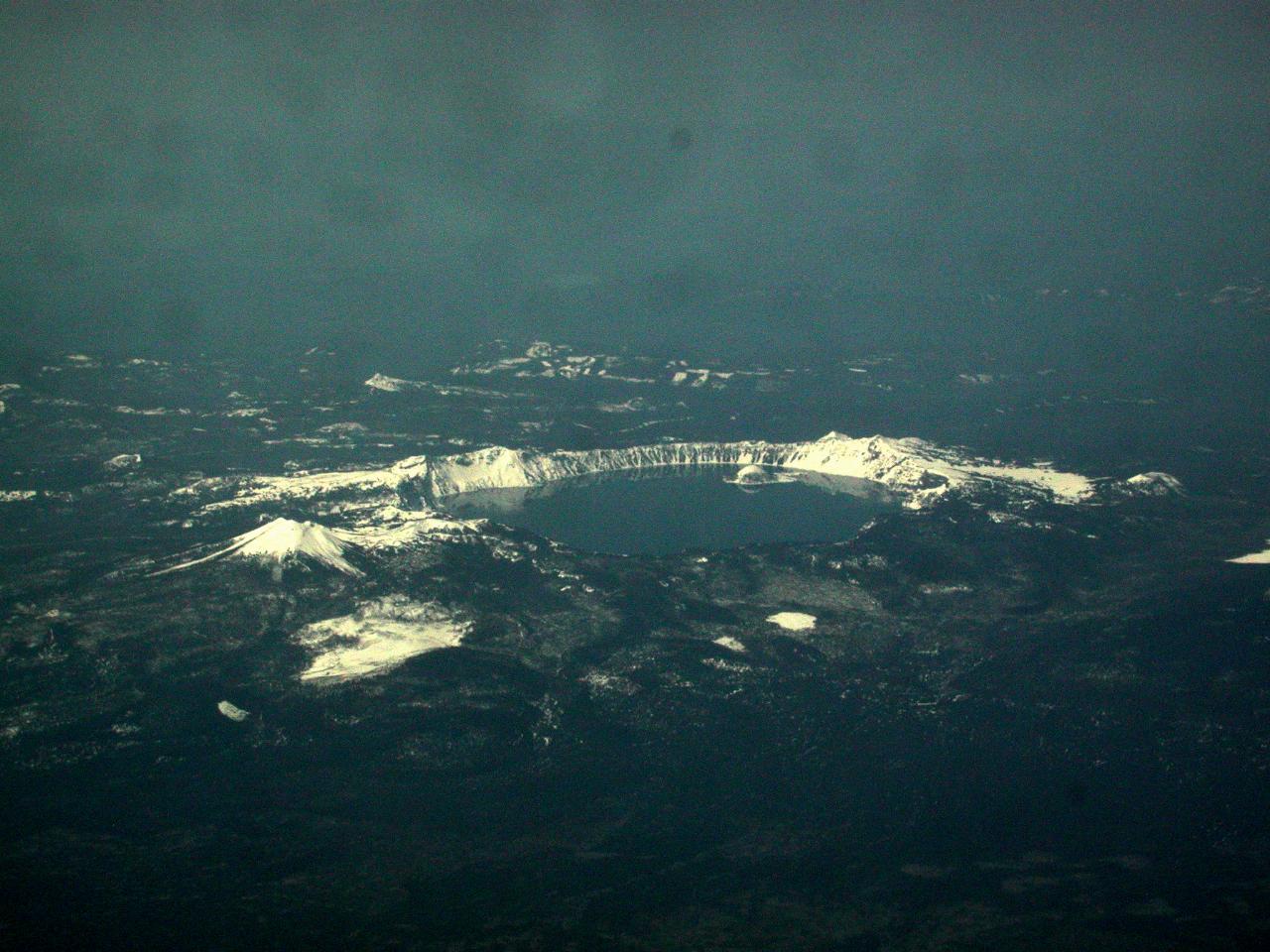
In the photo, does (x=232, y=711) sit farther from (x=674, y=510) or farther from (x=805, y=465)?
(x=805, y=465)

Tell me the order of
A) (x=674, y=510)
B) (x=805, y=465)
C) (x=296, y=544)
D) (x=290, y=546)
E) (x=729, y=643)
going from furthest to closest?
(x=805, y=465)
(x=674, y=510)
(x=296, y=544)
(x=290, y=546)
(x=729, y=643)

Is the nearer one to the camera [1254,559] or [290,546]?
[290,546]

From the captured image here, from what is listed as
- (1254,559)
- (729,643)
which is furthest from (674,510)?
(1254,559)

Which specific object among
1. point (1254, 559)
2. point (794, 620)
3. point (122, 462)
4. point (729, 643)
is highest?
point (122, 462)

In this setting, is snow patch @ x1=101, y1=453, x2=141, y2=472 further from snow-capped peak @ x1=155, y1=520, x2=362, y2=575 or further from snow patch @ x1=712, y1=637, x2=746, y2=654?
snow patch @ x1=712, y1=637, x2=746, y2=654

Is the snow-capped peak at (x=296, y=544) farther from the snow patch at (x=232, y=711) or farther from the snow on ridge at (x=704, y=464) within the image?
the snow patch at (x=232, y=711)

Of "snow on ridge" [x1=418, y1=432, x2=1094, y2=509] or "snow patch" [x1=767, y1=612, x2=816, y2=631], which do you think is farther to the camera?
"snow on ridge" [x1=418, y1=432, x2=1094, y2=509]

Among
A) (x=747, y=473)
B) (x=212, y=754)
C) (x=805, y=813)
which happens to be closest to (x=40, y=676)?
(x=212, y=754)

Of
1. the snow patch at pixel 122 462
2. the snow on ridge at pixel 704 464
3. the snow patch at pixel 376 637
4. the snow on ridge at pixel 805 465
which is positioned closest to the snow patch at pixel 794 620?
the snow patch at pixel 376 637

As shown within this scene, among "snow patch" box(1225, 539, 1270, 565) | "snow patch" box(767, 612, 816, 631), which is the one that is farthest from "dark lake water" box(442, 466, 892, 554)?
"snow patch" box(1225, 539, 1270, 565)
